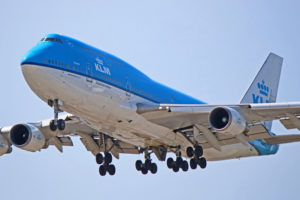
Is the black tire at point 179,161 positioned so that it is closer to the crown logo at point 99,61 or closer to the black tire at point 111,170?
the black tire at point 111,170

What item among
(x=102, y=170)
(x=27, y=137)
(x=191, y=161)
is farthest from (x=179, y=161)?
(x=27, y=137)

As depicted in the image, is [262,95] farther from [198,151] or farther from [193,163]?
[198,151]

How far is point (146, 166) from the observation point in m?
40.2

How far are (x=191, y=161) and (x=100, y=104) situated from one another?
8576 mm

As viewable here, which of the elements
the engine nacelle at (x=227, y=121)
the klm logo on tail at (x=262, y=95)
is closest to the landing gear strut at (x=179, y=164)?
the engine nacelle at (x=227, y=121)

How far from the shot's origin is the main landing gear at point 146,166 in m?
40.2

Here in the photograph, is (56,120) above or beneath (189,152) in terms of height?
above

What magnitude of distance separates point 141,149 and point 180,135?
131 inches

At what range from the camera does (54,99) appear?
31.7m

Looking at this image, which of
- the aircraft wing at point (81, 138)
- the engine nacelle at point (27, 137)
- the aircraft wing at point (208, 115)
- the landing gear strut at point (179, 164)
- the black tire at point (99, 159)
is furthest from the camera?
the landing gear strut at point (179, 164)

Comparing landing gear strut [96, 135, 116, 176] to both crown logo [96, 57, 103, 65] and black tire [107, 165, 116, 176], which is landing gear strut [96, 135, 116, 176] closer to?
black tire [107, 165, 116, 176]

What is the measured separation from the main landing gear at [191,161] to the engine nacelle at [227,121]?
426 cm

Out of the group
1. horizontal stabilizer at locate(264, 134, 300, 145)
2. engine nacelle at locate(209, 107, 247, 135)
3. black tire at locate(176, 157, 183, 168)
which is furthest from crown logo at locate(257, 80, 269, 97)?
engine nacelle at locate(209, 107, 247, 135)

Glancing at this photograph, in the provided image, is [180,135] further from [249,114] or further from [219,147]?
[249,114]
